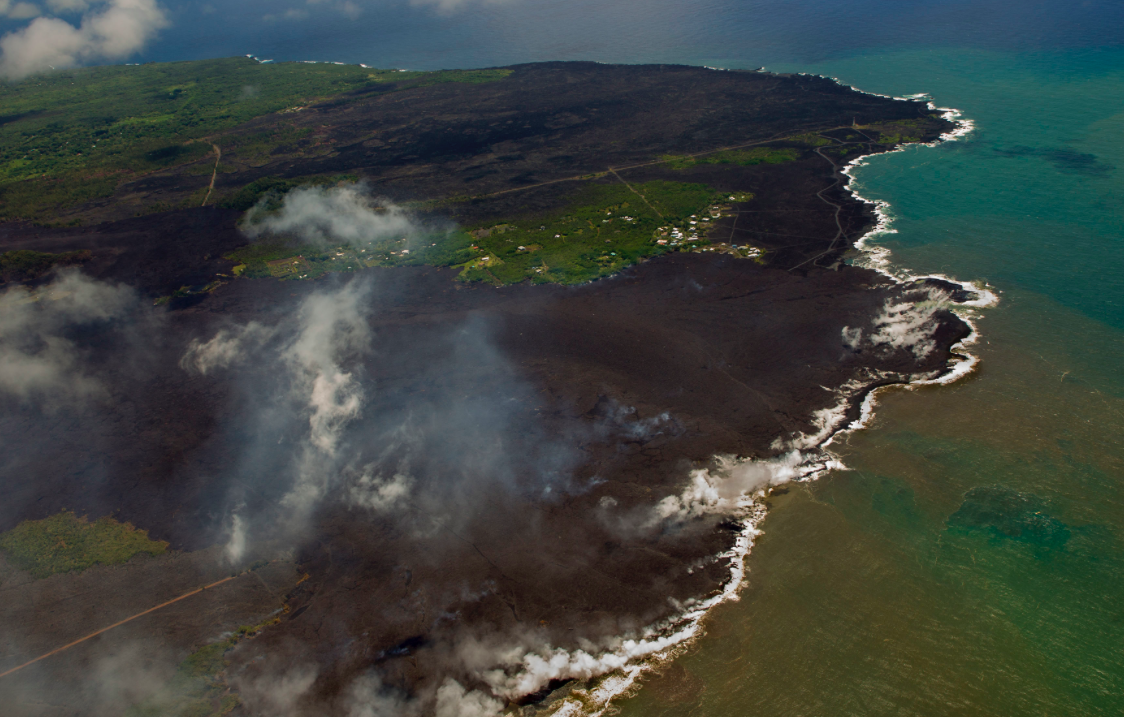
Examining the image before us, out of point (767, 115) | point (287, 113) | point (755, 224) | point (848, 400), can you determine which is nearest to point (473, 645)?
point (848, 400)

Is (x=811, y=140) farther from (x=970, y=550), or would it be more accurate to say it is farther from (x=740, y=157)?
(x=970, y=550)

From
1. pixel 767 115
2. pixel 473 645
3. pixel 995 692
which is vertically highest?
pixel 767 115

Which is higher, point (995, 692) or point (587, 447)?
point (587, 447)

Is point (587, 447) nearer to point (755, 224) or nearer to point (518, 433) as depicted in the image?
point (518, 433)

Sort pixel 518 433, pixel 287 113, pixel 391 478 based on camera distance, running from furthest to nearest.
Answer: pixel 287 113 < pixel 518 433 < pixel 391 478

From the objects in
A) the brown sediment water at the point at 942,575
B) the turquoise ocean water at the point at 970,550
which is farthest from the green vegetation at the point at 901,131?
the brown sediment water at the point at 942,575

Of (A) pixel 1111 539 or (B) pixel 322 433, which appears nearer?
(A) pixel 1111 539

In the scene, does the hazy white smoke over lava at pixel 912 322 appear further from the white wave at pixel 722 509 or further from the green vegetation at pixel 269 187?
the green vegetation at pixel 269 187

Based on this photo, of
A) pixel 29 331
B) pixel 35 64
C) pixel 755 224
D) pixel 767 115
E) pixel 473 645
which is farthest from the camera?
pixel 35 64
